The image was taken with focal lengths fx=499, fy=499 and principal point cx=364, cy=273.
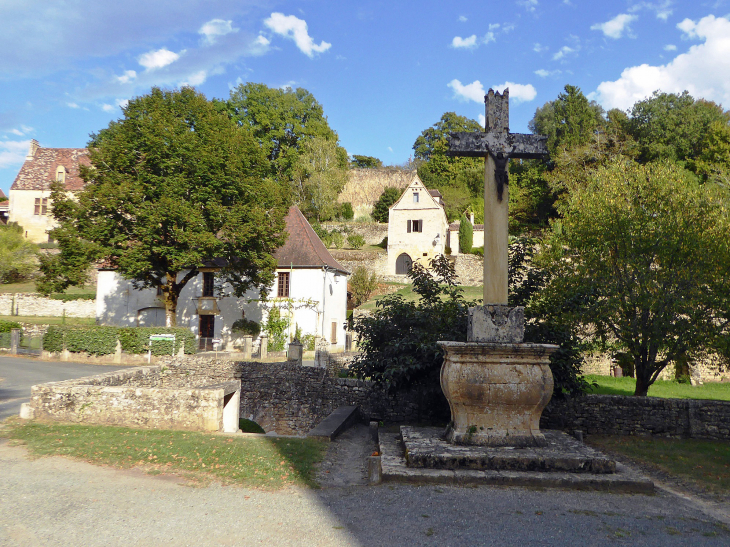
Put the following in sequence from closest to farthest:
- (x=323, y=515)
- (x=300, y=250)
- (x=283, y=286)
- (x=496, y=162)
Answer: (x=323, y=515) → (x=496, y=162) → (x=283, y=286) → (x=300, y=250)

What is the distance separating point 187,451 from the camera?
8.11 metres

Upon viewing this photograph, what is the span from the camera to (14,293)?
3797cm

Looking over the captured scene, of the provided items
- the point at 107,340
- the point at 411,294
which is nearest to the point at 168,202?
the point at 107,340

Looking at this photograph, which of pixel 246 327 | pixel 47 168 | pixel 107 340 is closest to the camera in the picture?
pixel 107 340

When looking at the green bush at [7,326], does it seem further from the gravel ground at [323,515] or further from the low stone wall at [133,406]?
the gravel ground at [323,515]

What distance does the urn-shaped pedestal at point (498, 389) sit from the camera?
7527 mm

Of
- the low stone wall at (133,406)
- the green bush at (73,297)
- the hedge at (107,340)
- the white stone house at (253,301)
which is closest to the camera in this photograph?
the low stone wall at (133,406)

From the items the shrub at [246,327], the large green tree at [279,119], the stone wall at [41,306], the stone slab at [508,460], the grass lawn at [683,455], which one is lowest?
the grass lawn at [683,455]

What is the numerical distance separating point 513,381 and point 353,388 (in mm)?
7810

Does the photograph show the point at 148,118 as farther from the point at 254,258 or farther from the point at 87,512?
the point at 87,512

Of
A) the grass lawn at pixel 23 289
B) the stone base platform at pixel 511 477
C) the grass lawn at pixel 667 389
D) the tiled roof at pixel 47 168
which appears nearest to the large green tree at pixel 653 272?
the stone base platform at pixel 511 477

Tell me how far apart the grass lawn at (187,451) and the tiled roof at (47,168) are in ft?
158

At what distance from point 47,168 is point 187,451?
56.3m

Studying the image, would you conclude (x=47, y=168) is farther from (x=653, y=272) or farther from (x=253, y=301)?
(x=653, y=272)
